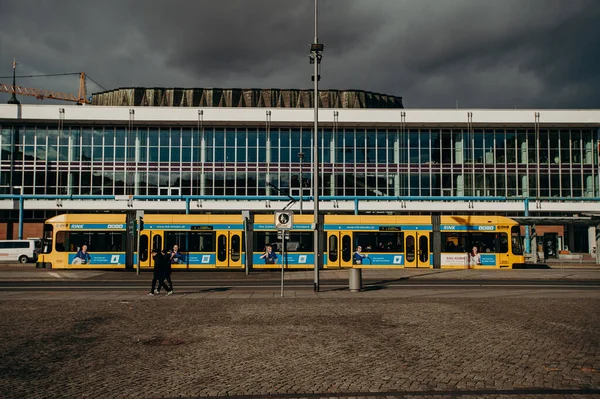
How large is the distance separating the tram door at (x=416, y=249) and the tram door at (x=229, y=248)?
31.6ft

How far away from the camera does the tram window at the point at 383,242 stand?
96.1ft

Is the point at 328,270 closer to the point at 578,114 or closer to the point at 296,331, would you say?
the point at 296,331

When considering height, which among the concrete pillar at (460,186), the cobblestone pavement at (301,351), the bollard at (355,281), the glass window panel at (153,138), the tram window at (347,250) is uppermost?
the glass window panel at (153,138)

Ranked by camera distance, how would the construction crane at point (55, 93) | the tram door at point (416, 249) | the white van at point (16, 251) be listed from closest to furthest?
the tram door at point (416, 249) < the white van at point (16, 251) < the construction crane at point (55, 93)

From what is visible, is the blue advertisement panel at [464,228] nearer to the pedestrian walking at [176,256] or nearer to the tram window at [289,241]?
the tram window at [289,241]

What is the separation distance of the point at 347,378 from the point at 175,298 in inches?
428

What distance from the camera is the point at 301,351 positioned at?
9.11m

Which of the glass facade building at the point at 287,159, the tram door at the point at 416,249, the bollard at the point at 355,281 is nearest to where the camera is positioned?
the bollard at the point at 355,281

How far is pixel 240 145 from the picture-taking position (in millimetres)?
51281

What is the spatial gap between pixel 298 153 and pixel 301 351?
4212 centimetres

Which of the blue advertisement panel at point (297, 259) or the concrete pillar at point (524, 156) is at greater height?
the concrete pillar at point (524, 156)

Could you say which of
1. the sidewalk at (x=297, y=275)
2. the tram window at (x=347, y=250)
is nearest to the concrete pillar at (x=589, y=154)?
the sidewalk at (x=297, y=275)

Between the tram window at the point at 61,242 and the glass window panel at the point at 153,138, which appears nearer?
the tram window at the point at 61,242

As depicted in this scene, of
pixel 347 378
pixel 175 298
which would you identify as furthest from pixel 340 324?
pixel 175 298
